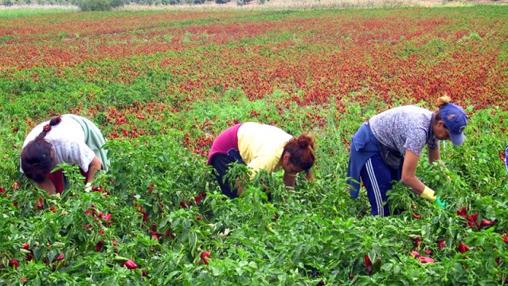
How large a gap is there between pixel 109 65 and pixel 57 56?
2.96m

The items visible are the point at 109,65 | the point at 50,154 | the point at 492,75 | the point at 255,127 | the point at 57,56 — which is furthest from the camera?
the point at 57,56

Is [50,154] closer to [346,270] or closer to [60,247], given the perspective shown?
[60,247]

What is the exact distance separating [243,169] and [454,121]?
4.72 ft

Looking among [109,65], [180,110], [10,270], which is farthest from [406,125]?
[109,65]

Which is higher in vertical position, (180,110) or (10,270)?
(10,270)

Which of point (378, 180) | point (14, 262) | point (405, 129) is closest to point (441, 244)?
point (405, 129)

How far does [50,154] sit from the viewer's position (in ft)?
14.3

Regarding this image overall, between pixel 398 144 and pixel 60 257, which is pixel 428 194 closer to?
pixel 398 144

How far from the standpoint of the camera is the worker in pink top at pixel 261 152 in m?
4.38

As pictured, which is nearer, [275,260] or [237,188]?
[275,260]

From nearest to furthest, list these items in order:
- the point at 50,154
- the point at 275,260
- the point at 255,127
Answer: the point at 275,260 → the point at 50,154 → the point at 255,127

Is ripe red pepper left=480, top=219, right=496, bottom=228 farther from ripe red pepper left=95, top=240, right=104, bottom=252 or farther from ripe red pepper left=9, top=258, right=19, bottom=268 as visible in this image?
ripe red pepper left=9, top=258, right=19, bottom=268

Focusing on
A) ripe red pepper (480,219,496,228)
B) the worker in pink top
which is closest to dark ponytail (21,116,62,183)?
the worker in pink top

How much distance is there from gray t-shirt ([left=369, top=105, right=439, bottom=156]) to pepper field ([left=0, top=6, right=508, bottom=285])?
11.3 inches
